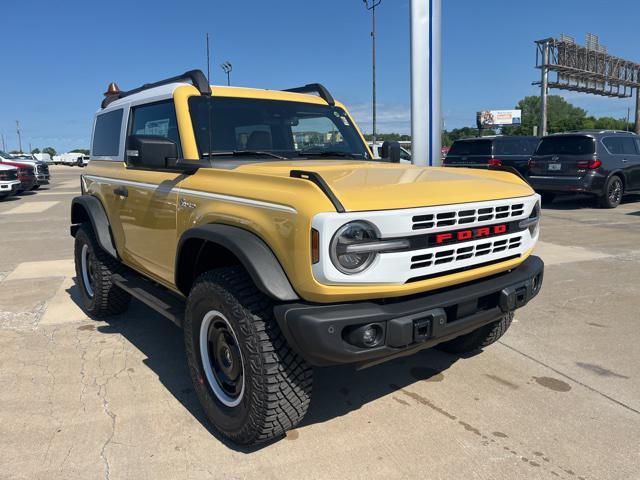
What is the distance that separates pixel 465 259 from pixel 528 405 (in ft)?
3.76

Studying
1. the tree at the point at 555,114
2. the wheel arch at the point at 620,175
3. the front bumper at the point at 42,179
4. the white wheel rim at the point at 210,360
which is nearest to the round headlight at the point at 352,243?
the white wheel rim at the point at 210,360

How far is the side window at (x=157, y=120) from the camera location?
11.6 feet

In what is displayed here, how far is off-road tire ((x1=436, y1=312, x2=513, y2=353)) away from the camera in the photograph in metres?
3.64

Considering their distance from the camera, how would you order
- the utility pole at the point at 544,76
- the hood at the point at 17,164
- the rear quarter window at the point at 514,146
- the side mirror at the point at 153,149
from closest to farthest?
1. the side mirror at the point at 153,149
2. the rear quarter window at the point at 514,146
3. the hood at the point at 17,164
4. the utility pole at the point at 544,76


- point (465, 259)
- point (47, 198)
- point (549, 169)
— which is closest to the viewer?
point (465, 259)

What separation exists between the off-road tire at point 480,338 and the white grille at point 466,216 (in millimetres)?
984

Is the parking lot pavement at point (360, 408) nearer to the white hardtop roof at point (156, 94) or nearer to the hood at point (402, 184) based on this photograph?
the hood at point (402, 184)

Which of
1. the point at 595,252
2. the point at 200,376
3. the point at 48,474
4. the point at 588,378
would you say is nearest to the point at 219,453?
the point at 200,376

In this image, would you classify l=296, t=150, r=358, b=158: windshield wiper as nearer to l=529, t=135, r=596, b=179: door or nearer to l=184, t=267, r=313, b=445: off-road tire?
l=184, t=267, r=313, b=445: off-road tire

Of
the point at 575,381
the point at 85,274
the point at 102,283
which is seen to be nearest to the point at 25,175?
the point at 85,274

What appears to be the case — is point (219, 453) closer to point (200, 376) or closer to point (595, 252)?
point (200, 376)

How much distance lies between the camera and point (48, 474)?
2.52 m

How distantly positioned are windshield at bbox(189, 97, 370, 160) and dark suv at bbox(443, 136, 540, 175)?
1007 centimetres

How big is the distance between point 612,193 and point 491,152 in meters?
3.12
